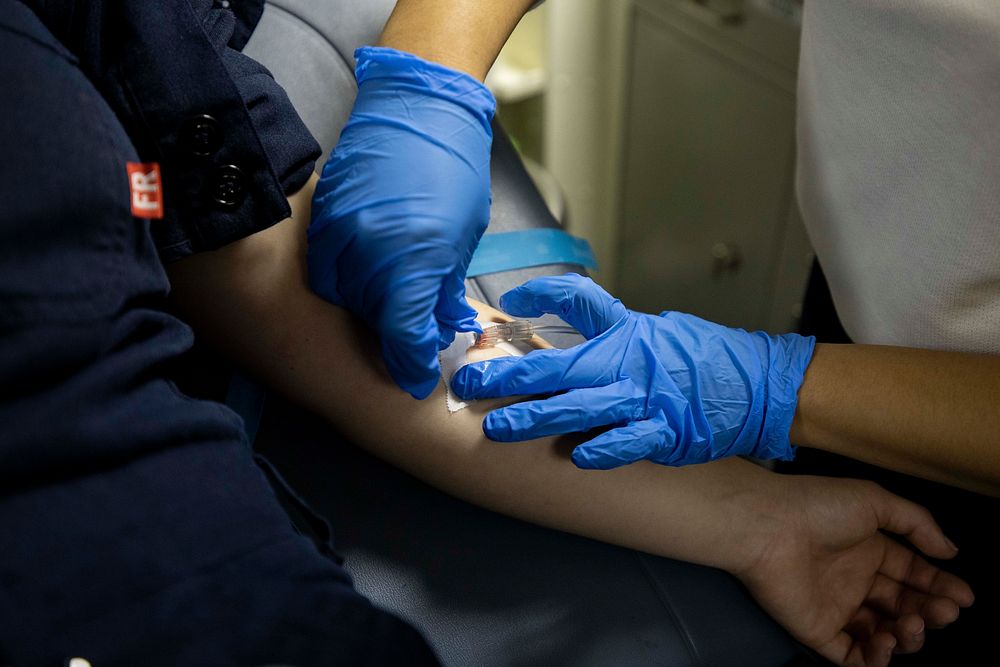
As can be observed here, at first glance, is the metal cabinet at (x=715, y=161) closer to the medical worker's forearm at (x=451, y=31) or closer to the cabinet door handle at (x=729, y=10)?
the cabinet door handle at (x=729, y=10)

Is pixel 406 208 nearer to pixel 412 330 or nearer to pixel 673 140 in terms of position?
pixel 412 330

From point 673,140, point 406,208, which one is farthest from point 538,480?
point 673,140

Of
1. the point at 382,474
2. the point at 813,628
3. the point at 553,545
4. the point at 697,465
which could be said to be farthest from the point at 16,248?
the point at 813,628

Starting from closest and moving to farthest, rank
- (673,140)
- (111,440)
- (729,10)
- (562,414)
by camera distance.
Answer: (111,440), (562,414), (729,10), (673,140)

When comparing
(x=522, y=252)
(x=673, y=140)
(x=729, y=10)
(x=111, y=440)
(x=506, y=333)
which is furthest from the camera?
(x=673, y=140)

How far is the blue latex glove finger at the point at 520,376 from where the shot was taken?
32.1 inches

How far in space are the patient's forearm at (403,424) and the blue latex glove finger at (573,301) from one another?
0.45ft

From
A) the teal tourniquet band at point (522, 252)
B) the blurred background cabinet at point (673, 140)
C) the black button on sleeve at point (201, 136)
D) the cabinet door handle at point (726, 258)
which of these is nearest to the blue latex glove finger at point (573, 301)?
the teal tourniquet band at point (522, 252)

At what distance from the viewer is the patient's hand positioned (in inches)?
32.4

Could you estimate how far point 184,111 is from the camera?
0.69 m

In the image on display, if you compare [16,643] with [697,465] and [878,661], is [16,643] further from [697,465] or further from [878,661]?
[878,661]

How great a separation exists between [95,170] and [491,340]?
44 centimetres

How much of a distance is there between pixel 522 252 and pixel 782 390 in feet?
1.20

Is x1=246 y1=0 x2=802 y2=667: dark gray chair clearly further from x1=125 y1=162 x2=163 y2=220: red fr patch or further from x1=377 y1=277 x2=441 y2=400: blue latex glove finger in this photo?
x1=125 y1=162 x2=163 y2=220: red fr patch
